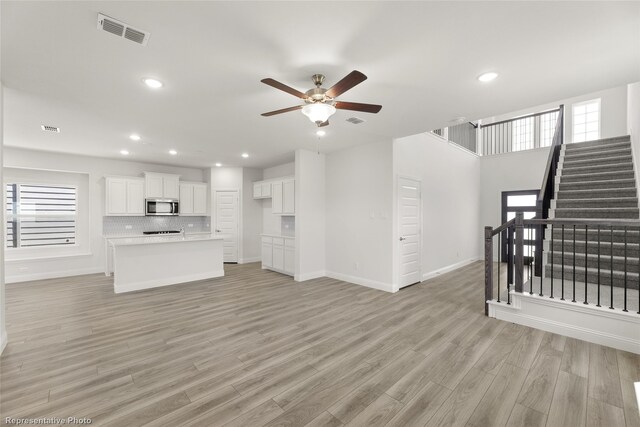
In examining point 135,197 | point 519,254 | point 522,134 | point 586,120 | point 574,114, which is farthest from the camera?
point 522,134

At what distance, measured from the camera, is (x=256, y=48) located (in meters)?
2.22

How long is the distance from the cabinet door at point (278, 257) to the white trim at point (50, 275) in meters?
4.31

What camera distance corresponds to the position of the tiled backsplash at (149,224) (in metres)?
6.78

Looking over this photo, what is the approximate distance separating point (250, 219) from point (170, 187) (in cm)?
230

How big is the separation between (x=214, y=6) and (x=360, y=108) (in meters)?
1.41

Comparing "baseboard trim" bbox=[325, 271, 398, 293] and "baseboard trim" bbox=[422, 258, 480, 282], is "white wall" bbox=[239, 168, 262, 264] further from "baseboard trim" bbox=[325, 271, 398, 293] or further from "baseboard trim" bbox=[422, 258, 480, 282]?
"baseboard trim" bbox=[422, 258, 480, 282]

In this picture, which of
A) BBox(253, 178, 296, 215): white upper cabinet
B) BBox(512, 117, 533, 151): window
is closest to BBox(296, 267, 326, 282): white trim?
BBox(253, 178, 296, 215): white upper cabinet

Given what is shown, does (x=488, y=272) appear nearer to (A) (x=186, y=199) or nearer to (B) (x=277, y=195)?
(B) (x=277, y=195)

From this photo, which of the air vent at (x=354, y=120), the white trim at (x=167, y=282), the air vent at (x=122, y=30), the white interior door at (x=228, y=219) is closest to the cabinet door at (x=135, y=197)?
the white interior door at (x=228, y=219)

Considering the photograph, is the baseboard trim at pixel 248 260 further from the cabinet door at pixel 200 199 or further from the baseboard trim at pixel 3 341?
the baseboard trim at pixel 3 341

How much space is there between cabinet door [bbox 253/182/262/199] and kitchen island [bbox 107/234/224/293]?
201cm

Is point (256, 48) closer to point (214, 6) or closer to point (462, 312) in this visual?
point (214, 6)

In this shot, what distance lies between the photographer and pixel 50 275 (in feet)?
19.6

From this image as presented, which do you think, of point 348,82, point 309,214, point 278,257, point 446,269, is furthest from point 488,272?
point 278,257
